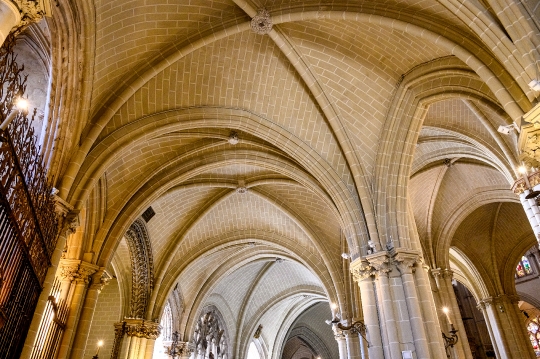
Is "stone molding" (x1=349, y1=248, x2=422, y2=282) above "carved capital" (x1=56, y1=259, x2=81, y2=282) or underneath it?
underneath

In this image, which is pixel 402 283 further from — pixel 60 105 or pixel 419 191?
pixel 60 105

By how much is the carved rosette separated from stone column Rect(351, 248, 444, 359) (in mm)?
7685

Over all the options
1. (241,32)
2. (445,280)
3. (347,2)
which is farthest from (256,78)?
(445,280)

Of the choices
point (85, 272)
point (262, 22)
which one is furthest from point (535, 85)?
point (85, 272)

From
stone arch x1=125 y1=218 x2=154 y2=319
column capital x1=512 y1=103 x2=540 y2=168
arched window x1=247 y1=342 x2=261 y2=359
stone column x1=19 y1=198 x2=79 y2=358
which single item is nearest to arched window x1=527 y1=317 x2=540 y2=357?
arched window x1=247 y1=342 x2=261 y2=359

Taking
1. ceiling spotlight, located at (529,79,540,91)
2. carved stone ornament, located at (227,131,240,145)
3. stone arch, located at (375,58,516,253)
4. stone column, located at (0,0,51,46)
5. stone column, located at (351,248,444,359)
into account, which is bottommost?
stone column, located at (351,248,444,359)

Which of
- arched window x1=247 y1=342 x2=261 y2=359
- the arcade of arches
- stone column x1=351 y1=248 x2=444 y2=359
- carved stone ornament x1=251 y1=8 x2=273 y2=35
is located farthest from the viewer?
arched window x1=247 y1=342 x2=261 y2=359

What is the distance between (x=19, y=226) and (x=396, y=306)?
20.7ft

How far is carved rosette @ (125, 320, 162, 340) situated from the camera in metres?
13.2

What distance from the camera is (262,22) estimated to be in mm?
8625

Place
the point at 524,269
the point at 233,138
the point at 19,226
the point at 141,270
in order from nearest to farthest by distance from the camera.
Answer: the point at 19,226, the point at 233,138, the point at 141,270, the point at 524,269

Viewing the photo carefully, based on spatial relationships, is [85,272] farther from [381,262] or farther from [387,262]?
[387,262]

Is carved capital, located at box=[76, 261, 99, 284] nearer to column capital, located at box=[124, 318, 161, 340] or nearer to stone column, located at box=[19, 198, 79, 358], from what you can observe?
stone column, located at box=[19, 198, 79, 358]

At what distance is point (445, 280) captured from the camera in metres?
12.9
